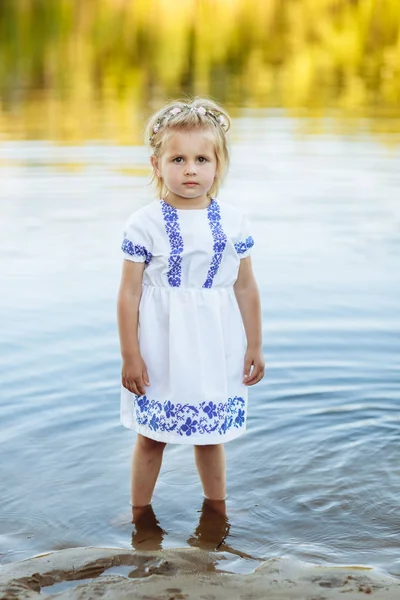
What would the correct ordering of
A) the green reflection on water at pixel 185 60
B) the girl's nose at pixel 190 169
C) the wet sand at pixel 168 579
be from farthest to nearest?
the green reflection on water at pixel 185 60
the girl's nose at pixel 190 169
the wet sand at pixel 168 579

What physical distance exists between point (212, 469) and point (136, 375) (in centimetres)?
50

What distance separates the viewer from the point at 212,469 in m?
3.73

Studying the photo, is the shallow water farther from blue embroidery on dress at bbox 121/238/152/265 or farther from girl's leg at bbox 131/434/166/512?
blue embroidery on dress at bbox 121/238/152/265

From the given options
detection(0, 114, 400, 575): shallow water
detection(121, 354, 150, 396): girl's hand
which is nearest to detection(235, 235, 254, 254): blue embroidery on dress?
detection(121, 354, 150, 396): girl's hand

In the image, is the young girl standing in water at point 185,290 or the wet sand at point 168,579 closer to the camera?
the wet sand at point 168,579

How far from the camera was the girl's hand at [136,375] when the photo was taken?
3475 millimetres

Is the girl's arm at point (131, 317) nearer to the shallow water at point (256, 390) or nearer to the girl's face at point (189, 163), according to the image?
the girl's face at point (189, 163)

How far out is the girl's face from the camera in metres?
3.45

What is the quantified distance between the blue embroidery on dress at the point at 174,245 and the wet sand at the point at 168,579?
857 millimetres

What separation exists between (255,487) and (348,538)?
0.54 metres

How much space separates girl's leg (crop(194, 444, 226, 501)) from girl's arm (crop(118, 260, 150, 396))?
15.0 inches

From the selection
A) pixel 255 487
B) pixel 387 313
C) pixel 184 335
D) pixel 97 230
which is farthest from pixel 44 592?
pixel 97 230

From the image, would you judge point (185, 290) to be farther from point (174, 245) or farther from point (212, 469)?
point (212, 469)

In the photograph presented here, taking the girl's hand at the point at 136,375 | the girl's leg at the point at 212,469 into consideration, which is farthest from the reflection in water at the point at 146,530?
the girl's hand at the point at 136,375
